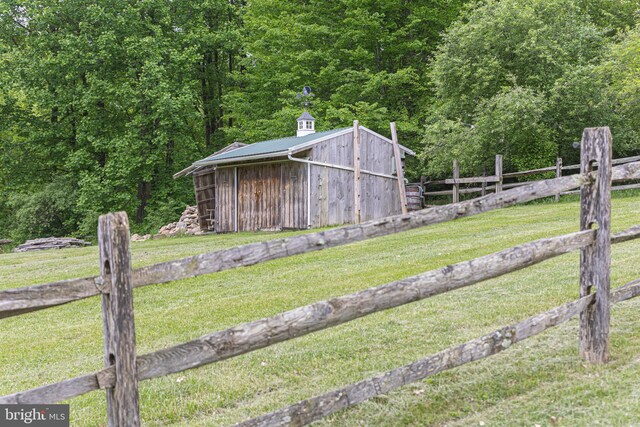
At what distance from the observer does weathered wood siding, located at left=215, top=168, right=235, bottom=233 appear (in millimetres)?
22469

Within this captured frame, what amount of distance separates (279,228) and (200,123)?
18.7m

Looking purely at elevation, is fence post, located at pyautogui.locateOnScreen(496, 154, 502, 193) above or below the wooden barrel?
above

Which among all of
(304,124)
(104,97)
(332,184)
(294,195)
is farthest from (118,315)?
(104,97)

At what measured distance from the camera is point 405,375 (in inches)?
138

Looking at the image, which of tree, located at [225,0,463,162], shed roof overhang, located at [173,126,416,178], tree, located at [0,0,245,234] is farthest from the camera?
tree, located at [225,0,463,162]

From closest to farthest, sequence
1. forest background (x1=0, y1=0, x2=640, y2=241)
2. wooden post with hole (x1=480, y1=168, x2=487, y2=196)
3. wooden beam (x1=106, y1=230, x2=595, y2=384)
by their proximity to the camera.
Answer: wooden beam (x1=106, y1=230, x2=595, y2=384), wooden post with hole (x1=480, y1=168, x2=487, y2=196), forest background (x1=0, y1=0, x2=640, y2=241)

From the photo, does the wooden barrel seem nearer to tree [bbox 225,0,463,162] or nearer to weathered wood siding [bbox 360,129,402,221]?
weathered wood siding [bbox 360,129,402,221]

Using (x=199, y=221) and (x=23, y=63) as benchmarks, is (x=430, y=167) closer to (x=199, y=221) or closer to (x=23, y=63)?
(x=199, y=221)

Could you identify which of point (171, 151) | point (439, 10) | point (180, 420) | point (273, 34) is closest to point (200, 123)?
point (171, 151)

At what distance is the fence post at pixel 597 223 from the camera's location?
4.24 metres

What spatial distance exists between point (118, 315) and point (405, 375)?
1.76 meters

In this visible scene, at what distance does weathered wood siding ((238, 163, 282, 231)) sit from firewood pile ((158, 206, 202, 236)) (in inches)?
137

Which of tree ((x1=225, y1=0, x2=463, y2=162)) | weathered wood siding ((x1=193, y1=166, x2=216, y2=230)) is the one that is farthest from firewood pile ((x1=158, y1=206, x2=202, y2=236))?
tree ((x1=225, y1=0, x2=463, y2=162))

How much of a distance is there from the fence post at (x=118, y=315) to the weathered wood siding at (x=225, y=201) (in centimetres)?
1968
